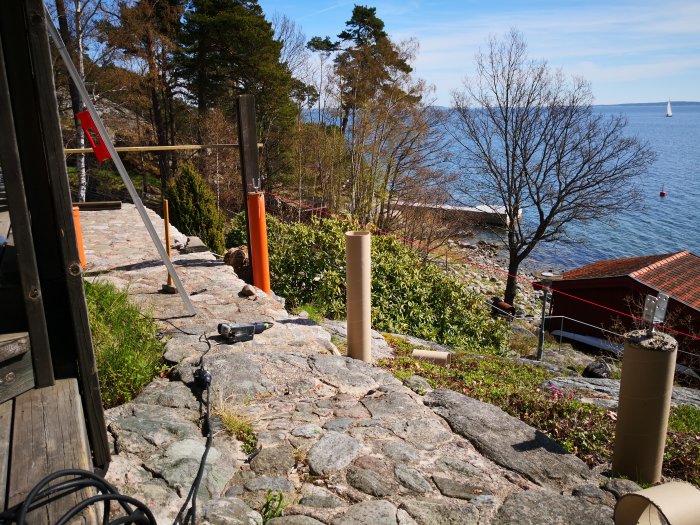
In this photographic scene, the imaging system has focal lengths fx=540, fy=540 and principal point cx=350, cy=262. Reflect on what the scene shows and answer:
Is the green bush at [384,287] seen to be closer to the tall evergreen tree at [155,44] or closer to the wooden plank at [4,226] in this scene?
the wooden plank at [4,226]

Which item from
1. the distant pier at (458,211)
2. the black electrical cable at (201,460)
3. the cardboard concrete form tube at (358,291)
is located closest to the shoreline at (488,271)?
the distant pier at (458,211)

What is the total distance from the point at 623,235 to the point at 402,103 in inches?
910

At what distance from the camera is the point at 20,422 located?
2.09 m

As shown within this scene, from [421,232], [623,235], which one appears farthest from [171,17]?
[623,235]

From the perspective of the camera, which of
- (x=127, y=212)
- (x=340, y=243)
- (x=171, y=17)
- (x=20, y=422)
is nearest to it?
(x=20, y=422)

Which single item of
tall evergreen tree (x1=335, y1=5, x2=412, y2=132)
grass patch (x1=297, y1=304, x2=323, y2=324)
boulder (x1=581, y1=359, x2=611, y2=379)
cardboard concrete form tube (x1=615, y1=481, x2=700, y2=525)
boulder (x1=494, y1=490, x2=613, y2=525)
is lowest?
boulder (x1=581, y1=359, x2=611, y2=379)

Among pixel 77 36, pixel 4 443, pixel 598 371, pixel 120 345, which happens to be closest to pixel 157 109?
pixel 77 36

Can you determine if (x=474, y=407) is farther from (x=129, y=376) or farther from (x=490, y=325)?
(x=490, y=325)

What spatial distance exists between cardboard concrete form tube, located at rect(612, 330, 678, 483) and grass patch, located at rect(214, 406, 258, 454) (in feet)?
8.49

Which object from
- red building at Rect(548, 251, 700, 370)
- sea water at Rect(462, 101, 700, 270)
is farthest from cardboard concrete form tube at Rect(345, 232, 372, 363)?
sea water at Rect(462, 101, 700, 270)

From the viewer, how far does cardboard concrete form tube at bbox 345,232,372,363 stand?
5.07m

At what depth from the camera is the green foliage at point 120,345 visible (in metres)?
3.56

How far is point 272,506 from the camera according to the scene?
2.70 metres

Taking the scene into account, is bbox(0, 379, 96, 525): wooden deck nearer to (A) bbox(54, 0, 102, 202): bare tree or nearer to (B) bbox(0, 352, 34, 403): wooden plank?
(B) bbox(0, 352, 34, 403): wooden plank
